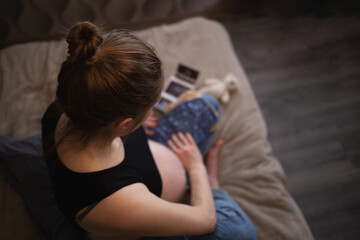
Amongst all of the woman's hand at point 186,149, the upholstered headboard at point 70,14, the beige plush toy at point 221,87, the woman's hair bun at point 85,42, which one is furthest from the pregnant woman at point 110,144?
the upholstered headboard at point 70,14

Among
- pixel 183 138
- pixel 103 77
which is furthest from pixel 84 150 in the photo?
pixel 183 138

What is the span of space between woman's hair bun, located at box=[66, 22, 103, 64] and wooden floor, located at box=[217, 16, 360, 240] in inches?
51.1

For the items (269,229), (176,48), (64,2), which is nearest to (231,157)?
(269,229)

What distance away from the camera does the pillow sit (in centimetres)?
84

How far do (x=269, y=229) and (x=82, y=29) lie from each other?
0.91 meters

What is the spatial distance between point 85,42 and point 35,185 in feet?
2.02

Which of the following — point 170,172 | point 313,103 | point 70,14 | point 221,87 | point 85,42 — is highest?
point 85,42

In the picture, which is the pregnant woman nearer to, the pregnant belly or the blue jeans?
the pregnant belly

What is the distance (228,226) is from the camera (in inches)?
33.4

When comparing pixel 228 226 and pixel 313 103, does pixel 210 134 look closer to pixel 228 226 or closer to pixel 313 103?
pixel 228 226

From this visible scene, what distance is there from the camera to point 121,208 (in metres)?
0.59

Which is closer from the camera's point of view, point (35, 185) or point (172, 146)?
point (35, 185)

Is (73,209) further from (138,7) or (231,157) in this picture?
(138,7)

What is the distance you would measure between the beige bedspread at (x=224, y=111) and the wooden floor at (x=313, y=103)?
0.44 metres
